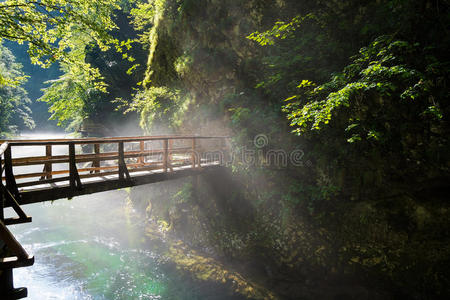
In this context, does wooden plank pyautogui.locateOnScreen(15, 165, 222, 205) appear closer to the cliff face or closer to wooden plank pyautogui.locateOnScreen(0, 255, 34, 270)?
the cliff face

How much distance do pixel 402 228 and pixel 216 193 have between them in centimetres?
677

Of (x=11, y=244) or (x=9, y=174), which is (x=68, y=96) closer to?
(x=9, y=174)

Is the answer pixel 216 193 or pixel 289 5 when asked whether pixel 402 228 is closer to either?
pixel 216 193

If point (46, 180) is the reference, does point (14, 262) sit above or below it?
below

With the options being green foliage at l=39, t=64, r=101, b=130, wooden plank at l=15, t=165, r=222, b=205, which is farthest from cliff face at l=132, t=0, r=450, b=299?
green foliage at l=39, t=64, r=101, b=130

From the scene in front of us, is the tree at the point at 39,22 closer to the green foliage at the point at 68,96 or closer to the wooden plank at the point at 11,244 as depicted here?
the wooden plank at the point at 11,244

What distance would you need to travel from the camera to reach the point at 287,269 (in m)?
7.50

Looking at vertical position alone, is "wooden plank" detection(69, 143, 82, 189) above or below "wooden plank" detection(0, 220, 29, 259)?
above

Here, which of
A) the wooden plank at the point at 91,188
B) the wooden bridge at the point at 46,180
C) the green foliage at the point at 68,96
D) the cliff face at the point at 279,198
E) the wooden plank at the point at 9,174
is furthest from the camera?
the green foliage at the point at 68,96

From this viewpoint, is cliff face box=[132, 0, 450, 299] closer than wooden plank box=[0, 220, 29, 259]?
No

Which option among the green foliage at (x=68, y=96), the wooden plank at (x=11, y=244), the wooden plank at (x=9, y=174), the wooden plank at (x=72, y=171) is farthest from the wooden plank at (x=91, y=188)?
the green foliage at (x=68, y=96)

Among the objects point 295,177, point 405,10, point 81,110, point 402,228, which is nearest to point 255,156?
point 295,177

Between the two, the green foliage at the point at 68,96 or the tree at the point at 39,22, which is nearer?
the tree at the point at 39,22

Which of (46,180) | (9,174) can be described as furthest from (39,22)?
(9,174)
